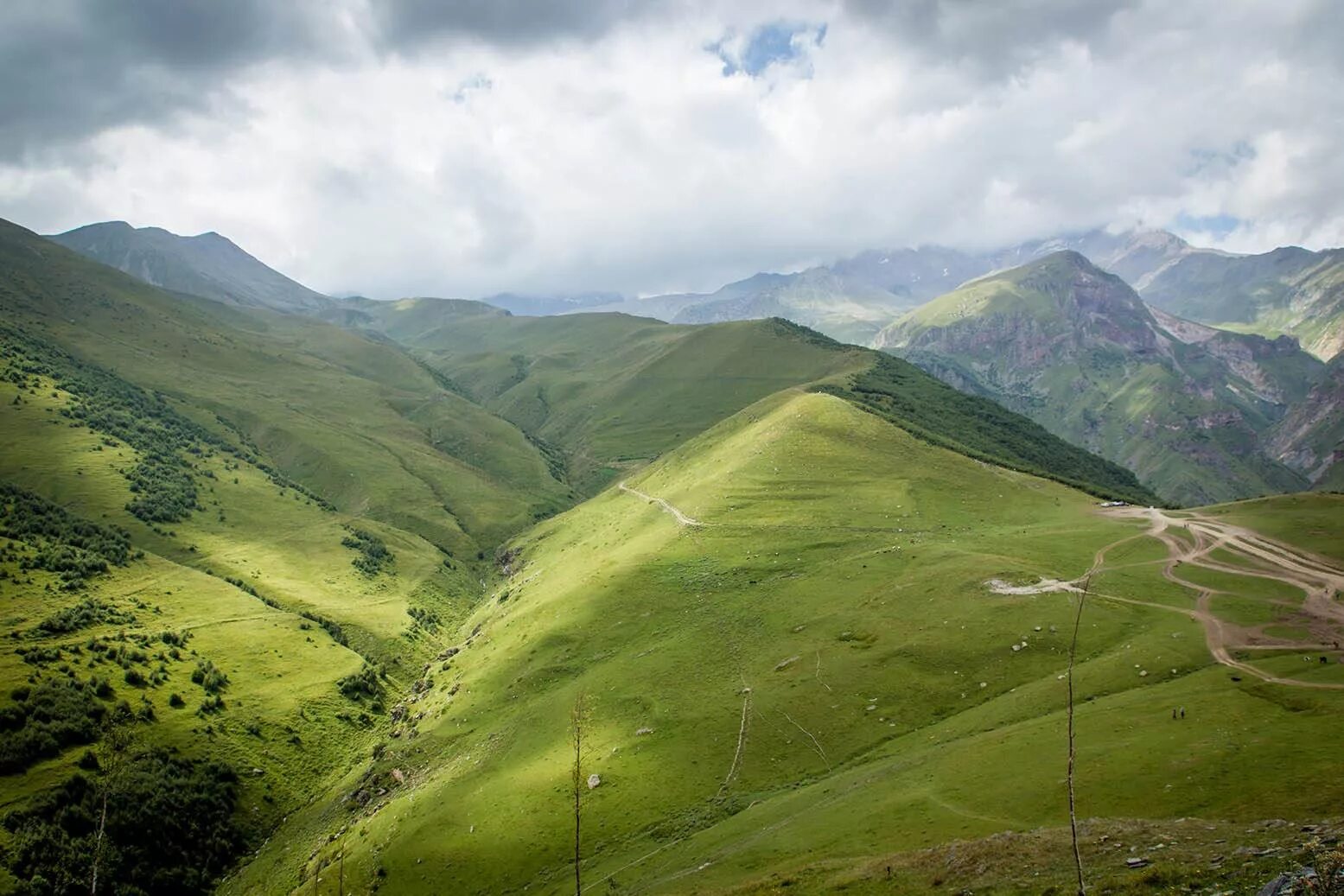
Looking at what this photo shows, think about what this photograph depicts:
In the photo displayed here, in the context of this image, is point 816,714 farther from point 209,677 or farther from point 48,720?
point 48,720

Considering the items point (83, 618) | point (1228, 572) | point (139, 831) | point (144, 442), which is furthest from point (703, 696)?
point (144, 442)

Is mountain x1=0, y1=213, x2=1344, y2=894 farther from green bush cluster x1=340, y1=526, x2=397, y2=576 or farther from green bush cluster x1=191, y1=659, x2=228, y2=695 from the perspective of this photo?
green bush cluster x1=340, y1=526, x2=397, y2=576

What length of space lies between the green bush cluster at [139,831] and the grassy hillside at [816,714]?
176 inches

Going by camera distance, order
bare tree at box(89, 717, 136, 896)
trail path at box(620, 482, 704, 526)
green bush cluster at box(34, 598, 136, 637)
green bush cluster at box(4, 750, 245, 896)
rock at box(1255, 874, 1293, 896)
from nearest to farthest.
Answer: rock at box(1255, 874, 1293, 896) → green bush cluster at box(4, 750, 245, 896) → bare tree at box(89, 717, 136, 896) → green bush cluster at box(34, 598, 136, 637) → trail path at box(620, 482, 704, 526)

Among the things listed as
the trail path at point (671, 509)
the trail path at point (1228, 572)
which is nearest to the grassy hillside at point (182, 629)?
the trail path at point (671, 509)

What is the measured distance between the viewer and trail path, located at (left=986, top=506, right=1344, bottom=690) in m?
57.8

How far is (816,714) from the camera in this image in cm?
6381

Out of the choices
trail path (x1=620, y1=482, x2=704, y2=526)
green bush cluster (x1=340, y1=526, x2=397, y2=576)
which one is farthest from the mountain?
green bush cluster (x1=340, y1=526, x2=397, y2=576)

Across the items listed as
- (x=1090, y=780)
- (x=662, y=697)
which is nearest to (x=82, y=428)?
(x=662, y=697)

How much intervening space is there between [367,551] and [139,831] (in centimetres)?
8994

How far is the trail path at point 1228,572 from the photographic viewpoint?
2276 inches

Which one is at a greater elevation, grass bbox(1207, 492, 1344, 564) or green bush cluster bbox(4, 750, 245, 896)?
grass bbox(1207, 492, 1344, 564)

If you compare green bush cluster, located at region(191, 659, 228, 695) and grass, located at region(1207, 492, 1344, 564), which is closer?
grass, located at region(1207, 492, 1344, 564)

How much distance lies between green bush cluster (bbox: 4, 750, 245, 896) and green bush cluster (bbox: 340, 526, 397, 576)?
233 feet
